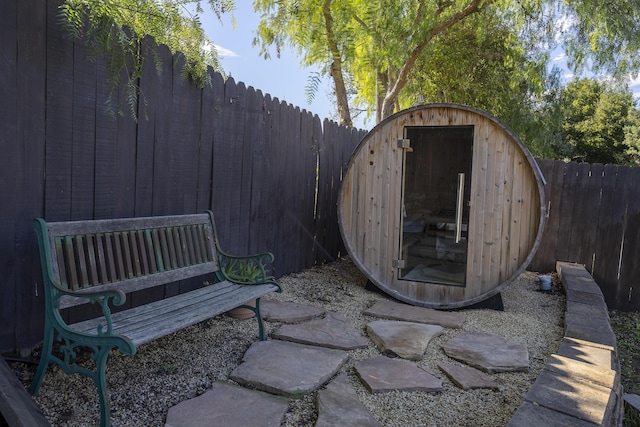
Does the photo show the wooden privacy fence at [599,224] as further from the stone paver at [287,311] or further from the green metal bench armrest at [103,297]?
the green metal bench armrest at [103,297]

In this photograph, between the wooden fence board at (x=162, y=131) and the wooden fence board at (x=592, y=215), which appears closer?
the wooden fence board at (x=162, y=131)

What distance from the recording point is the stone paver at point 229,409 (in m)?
2.09

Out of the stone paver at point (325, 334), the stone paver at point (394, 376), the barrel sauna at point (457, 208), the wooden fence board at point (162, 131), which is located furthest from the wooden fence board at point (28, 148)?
the barrel sauna at point (457, 208)

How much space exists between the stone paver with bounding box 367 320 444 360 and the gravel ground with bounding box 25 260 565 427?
0.07 metres

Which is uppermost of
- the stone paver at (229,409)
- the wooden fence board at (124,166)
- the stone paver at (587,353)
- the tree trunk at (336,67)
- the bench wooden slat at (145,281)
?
the tree trunk at (336,67)

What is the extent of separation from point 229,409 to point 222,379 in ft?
1.30

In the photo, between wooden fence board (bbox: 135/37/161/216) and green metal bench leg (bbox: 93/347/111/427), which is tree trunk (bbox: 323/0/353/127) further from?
green metal bench leg (bbox: 93/347/111/427)

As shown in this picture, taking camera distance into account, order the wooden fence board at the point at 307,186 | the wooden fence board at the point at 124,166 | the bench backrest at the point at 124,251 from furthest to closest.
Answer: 1. the wooden fence board at the point at 307,186
2. the wooden fence board at the point at 124,166
3. the bench backrest at the point at 124,251

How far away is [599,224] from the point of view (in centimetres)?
604

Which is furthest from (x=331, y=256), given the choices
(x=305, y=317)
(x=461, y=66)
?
(x=461, y=66)

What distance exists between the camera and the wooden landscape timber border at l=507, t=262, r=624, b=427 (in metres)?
2.05

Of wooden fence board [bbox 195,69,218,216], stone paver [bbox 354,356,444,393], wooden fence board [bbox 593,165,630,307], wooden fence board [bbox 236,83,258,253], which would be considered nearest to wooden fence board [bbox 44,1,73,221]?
wooden fence board [bbox 195,69,218,216]

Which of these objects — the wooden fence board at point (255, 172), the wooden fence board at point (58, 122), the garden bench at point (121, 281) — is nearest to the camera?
the garden bench at point (121, 281)

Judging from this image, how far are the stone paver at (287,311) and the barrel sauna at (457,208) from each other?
105 centimetres
